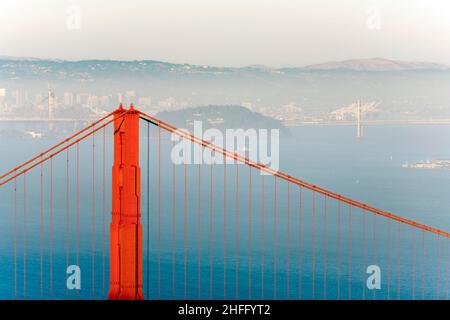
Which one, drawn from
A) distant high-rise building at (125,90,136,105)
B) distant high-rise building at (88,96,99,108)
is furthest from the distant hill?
distant high-rise building at (88,96,99,108)

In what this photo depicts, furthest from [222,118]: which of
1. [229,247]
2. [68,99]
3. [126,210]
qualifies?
[126,210]

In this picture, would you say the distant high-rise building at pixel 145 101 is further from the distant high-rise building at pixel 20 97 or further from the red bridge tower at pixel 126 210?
the red bridge tower at pixel 126 210

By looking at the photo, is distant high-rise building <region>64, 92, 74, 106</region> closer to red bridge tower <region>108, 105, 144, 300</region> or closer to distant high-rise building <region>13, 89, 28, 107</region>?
distant high-rise building <region>13, 89, 28, 107</region>

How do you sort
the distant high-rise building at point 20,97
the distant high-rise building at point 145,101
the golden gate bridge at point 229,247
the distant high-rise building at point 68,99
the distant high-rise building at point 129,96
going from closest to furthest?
the golden gate bridge at point 229,247 < the distant high-rise building at point 68,99 < the distant high-rise building at point 20,97 < the distant high-rise building at point 145,101 < the distant high-rise building at point 129,96

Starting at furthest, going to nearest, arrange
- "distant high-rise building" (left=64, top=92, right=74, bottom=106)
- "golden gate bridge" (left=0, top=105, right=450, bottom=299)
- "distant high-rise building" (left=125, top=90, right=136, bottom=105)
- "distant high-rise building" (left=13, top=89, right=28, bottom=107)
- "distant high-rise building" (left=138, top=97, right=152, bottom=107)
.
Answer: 1. "distant high-rise building" (left=125, top=90, right=136, bottom=105)
2. "distant high-rise building" (left=138, top=97, right=152, bottom=107)
3. "distant high-rise building" (left=13, top=89, right=28, bottom=107)
4. "distant high-rise building" (left=64, top=92, right=74, bottom=106)
5. "golden gate bridge" (left=0, top=105, right=450, bottom=299)

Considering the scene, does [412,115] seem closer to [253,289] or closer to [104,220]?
[104,220]

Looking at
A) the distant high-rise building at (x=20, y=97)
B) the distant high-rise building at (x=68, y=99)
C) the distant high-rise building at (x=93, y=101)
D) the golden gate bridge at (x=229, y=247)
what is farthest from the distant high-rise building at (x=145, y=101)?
the golden gate bridge at (x=229, y=247)

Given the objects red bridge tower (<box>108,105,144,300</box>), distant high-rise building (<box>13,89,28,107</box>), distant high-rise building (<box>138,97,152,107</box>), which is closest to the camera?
red bridge tower (<box>108,105,144,300</box>)

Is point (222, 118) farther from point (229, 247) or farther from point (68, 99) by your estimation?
point (229, 247)
